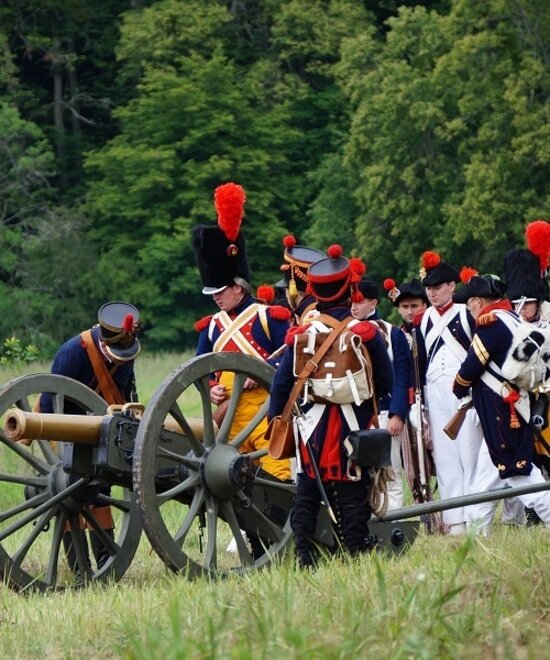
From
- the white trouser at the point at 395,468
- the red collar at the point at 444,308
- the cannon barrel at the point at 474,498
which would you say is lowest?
the white trouser at the point at 395,468

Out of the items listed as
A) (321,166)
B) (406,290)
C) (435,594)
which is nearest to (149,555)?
(406,290)

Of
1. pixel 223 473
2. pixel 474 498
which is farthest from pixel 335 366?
pixel 474 498

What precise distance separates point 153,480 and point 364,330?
3.96ft

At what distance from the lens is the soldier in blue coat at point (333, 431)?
798cm

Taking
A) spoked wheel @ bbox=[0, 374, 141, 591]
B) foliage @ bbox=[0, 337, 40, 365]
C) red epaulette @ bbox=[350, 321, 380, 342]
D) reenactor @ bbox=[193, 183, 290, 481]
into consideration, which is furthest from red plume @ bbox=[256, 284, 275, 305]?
foliage @ bbox=[0, 337, 40, 365]

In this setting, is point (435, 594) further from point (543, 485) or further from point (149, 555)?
point (149, 555)

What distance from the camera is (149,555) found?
32.9 ft

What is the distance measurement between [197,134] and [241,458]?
42301 millimetres

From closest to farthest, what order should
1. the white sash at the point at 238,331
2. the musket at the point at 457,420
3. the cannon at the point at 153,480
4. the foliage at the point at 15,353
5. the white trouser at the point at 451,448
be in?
the cannon at the point at 153,480 < the white sash at the point at 238,331 < the musket at the point at 457,420 < the white trouser at the point at 451,448 < the foliage at the point at 15,353

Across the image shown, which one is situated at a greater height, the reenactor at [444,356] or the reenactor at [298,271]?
the reenactor at [298,271]

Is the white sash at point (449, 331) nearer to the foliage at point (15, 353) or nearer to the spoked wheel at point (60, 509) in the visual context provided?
the spoked wheel at point (60, 509)

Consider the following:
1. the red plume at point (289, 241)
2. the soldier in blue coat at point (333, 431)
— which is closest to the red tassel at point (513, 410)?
the red plume at point (289, 241)

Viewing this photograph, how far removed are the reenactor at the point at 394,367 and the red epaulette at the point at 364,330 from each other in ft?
9.20

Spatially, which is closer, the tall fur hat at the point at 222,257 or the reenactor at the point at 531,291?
the tall fur hat at the point at 222,257
